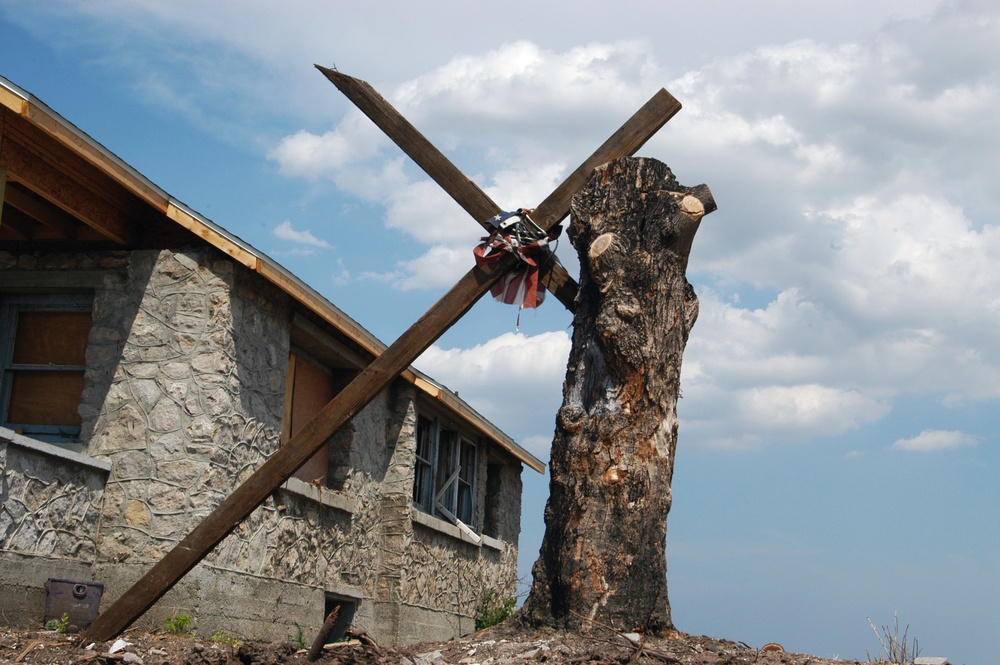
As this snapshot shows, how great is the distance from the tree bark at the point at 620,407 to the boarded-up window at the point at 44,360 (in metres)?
5.19

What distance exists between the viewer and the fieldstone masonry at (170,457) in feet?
24.9

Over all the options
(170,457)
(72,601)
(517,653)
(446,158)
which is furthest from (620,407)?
(72,601)

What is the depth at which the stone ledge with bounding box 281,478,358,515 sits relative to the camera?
9.38m

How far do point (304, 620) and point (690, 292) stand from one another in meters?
5.93

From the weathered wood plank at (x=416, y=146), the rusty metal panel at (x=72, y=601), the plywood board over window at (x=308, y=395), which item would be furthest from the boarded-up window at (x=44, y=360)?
the weathered wood plank at (x=416, y=146)

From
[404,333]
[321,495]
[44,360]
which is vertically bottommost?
[321,495]

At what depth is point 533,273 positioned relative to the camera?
552 cm

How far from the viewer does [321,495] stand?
1002 cm

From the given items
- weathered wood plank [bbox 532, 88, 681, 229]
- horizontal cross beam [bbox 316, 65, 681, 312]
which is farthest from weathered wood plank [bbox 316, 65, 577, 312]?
weathered wood plank [bbox 532, 88, 681, 229]

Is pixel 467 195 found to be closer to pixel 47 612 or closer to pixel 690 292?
pixel 690 292

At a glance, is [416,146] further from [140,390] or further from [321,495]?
[321,495]

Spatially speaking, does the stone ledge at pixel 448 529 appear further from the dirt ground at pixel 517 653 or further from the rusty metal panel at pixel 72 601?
the dirt ground at pixel 517 653

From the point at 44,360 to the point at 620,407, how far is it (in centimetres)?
587

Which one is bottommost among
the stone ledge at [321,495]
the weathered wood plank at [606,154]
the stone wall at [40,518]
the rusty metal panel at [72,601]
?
the rusty metal panel at [72,601]
